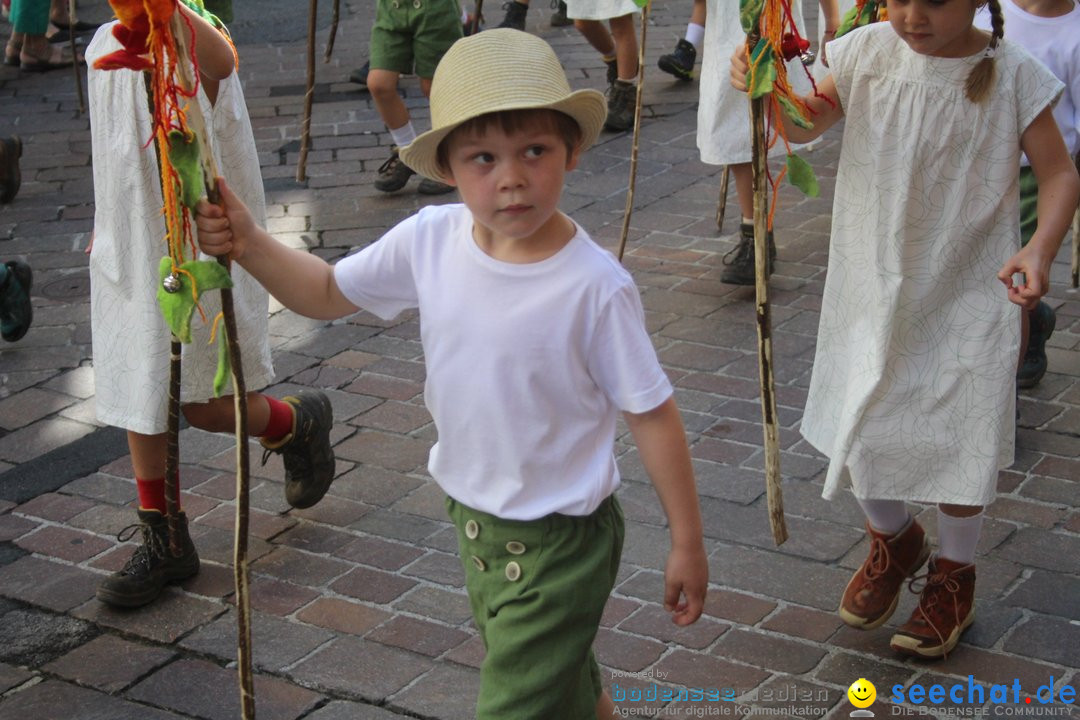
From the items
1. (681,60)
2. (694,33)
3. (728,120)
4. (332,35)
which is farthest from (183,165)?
(332,35)

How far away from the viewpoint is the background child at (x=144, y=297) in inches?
146

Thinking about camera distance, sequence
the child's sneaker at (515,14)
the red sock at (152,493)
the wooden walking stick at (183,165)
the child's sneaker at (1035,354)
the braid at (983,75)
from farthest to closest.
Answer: the child's sneaker at (515,14)
the child's sneaker at (1035,354)
the red sock at (152,493)
the braid at (983,75)
the wooden walking stick at (183,165)

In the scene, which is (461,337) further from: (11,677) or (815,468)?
(815,468)

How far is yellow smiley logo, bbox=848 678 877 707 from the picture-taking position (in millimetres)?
3336

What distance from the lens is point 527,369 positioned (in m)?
2.55

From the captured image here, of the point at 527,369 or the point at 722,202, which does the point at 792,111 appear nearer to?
the point at 527,369

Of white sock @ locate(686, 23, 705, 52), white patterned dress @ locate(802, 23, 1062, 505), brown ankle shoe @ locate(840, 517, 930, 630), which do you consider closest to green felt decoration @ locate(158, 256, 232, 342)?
white patterned dress @ locate(802, 23, 1062, 505)

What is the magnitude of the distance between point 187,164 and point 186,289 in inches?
8.6

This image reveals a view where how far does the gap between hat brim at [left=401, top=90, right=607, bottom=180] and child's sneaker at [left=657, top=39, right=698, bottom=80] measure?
6871mm

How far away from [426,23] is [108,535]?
3.72m

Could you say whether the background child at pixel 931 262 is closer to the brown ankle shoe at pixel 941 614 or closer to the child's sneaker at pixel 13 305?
the brown ankle shoe at pixel 941 614

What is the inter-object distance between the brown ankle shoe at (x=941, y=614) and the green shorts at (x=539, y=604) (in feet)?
3.72

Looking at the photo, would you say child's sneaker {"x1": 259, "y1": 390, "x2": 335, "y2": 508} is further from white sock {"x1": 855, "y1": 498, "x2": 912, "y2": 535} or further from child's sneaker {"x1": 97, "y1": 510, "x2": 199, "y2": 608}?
Answer: white sock {"x1": 855, "y1": 498, "x2": 912, "y2": 535}

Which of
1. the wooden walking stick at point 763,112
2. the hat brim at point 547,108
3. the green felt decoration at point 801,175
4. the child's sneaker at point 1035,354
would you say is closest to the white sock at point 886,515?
the wooden walking stick at point 763,112
